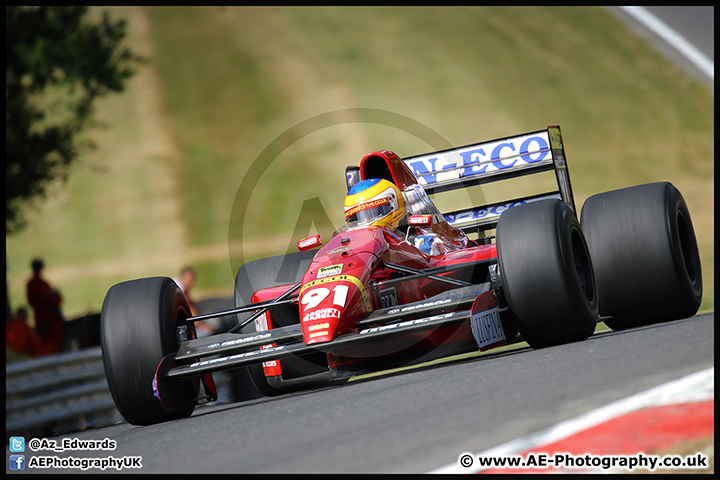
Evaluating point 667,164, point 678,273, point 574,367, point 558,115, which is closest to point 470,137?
point 558,115

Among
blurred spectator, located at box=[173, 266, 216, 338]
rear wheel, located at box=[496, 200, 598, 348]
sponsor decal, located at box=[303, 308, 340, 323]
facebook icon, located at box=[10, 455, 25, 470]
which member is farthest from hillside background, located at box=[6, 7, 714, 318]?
facebook icon, located at box=[10, 455, 25, 470]

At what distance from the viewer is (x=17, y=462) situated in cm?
462

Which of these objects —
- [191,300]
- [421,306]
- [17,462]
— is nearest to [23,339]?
[191,300]

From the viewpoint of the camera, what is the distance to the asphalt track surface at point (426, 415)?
3344 mm

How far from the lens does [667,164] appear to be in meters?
A: 23.8

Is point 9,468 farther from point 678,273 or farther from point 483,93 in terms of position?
point 483,93

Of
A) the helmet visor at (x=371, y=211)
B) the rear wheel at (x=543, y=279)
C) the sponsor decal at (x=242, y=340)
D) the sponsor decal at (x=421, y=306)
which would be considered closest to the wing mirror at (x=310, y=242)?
the helmet visor at (x=371, y=211)

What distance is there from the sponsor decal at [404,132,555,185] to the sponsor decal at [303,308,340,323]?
358 cm

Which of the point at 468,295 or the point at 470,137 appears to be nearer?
the point at 468,295

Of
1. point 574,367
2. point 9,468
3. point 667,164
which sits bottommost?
point 9,468

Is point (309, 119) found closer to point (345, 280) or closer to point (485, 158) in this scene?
point (485, 158)

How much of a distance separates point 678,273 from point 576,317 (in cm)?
122

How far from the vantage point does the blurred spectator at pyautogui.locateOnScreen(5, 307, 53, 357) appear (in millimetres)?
10805

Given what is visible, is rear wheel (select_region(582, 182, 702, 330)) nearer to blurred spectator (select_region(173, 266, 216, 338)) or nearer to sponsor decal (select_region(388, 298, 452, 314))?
sponsor decal (select_region(388, 298, 452, 314))
